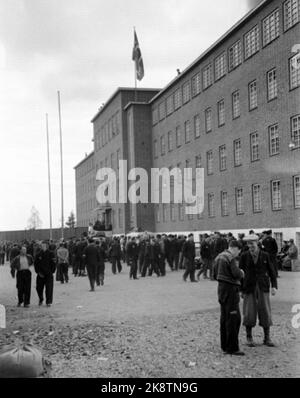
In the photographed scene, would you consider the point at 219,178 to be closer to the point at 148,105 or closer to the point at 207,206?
the point at 207,206

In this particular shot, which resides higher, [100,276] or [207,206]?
[207,206]

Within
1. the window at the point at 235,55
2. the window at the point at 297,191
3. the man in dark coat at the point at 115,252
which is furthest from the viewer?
the window at the point at 235,55

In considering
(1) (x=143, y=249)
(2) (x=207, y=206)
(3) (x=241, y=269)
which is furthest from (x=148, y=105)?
(3) (x=241, y=269)

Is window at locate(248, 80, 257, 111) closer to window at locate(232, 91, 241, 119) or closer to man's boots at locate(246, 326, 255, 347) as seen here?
window at locate(232, 91, 241, 119)

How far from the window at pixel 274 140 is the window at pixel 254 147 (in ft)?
7.40

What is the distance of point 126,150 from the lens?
68.1 metres

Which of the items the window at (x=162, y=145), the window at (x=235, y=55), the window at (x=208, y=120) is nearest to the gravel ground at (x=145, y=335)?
the window at (x=235, y=55)

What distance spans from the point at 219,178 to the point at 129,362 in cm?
3541

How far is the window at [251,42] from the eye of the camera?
3577 cm

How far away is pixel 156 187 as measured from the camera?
61500 millimetres

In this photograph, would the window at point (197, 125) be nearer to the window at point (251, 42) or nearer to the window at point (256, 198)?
the window at point (251, 42)

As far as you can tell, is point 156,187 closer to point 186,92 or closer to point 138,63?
point 138,63

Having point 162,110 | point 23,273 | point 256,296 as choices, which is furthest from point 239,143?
point 256,296

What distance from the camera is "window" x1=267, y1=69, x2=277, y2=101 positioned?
3375cm
